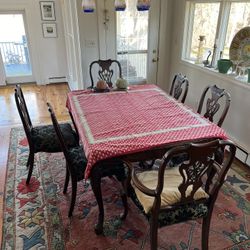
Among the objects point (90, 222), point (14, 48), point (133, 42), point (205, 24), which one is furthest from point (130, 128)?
point (14, 48)

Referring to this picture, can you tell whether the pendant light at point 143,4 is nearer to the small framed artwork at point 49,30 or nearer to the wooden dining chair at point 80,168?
the wooden dining chair at point 80,168

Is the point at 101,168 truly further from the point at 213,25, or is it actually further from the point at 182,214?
the point at 213,25

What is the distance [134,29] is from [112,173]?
Result: 2.91 metres

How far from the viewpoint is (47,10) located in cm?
561

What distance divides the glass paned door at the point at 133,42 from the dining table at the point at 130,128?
1.77 metres

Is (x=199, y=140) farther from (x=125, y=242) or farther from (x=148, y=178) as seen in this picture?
(x=125, y=242)

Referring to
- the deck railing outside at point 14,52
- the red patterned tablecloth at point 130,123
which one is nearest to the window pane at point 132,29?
the red patterned tablecloth at point 130,123

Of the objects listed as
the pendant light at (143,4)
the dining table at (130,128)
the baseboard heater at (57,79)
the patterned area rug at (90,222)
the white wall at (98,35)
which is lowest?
the patterned area rug at (90,222)

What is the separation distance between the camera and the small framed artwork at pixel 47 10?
5543 millimetres

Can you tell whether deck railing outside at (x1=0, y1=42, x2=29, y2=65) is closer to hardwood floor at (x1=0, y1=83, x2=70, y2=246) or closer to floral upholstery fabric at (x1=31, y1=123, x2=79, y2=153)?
hardwood floor at (x1=0, y1=83, x2=70, y2=246)

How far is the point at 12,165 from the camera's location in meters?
2.92

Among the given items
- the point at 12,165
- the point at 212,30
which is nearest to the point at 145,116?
the point at 12,165

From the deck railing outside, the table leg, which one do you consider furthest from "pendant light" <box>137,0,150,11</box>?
the deck railing outside

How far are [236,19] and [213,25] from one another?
428 millimetres
